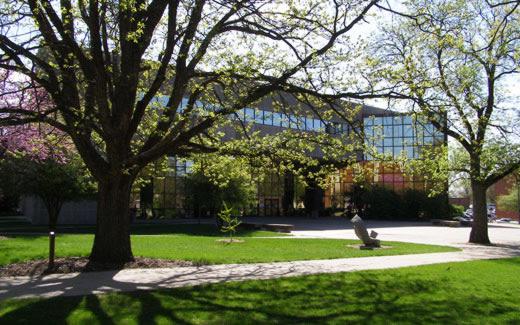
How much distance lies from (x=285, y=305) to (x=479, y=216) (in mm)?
20199

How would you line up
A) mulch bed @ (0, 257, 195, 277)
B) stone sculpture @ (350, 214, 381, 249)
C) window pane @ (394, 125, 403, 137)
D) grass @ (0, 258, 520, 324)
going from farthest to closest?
1. window pane @ (394, 125, 403, 137)
2. stone sculpture @ (350, 214, 381, 249)
3. mulch bed @ (0, 257, 195, 277)
4. grass @ (0, 258, 520, 324)

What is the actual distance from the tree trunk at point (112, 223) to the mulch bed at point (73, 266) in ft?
0.99

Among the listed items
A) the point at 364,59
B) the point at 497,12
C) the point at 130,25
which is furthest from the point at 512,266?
the point at 497,12

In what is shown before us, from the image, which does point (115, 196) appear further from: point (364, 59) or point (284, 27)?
point (364, 59)

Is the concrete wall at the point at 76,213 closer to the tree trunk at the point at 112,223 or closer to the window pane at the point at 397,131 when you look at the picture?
the tree trunk at the point at 112,223

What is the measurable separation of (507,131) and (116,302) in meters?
21.3

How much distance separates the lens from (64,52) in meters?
12.2

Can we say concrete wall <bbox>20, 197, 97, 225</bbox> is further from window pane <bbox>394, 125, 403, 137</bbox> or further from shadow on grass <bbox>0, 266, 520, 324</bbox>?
window pane <bbox>394, 125, 403, 137</bbox>

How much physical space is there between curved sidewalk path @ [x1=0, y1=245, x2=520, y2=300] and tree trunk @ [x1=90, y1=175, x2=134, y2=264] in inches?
44.7

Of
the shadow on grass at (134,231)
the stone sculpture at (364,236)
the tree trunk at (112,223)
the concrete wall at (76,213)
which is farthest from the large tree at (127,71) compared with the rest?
the concrete wall at (76,213)

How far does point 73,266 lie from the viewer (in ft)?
39.4

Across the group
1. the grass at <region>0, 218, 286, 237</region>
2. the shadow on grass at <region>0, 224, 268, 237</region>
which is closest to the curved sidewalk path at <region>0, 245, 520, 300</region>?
the shadow on grass at <region>0, 224, 268, 237</region>

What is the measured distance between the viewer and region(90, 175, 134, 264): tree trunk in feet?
40.7

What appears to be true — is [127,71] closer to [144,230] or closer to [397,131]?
[144,230]
